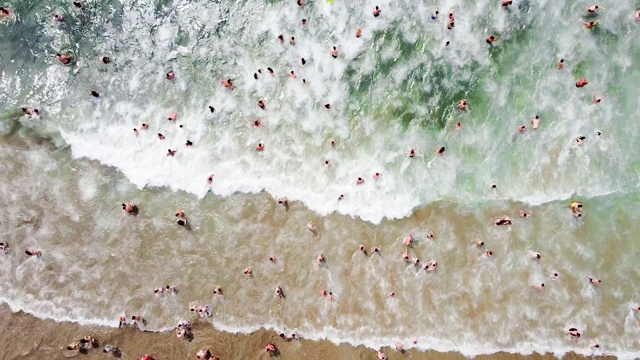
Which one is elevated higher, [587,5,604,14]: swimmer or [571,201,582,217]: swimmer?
[587,5,604,14]: swimmer

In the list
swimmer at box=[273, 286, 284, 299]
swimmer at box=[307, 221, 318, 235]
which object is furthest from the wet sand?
swimmer at box=[307, 221, 318, 235]

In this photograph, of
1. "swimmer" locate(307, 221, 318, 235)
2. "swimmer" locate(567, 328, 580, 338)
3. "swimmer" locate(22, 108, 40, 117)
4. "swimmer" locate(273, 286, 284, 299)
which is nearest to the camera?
"swimmer" locate(567, 328, 580, 338)

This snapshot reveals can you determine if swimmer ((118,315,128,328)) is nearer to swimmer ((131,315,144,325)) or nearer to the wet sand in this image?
the wet sand

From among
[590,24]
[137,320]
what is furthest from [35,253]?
[590,24]

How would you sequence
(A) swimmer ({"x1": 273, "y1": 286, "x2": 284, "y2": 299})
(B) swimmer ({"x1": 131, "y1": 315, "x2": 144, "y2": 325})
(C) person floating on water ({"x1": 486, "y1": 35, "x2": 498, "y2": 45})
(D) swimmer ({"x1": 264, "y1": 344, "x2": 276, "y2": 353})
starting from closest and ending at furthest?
(D) swimmer ({"x1": 264, "y1": 344, "x2": 276, "y2": 353}) < (A) swimmer ({"x1": 273, "y1": 286, "x2": 284, "y2": 299}) < (B) swimmer ({"x1": 131, "y1": 315, "x2": 144, "y2": 325}) < (C) person floating on water ({"x1": 486, "y1": 35, "x2": 498, "y2": 45})

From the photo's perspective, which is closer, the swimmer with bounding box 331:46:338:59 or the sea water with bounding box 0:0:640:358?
the sea water with bounding box 0:0:640:358

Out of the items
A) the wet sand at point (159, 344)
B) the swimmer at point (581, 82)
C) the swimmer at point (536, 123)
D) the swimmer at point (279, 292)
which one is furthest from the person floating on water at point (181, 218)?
the swimmer at point (581, 82)

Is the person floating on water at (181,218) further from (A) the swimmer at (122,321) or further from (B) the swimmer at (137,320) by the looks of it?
(A) the swimmer at (122,321)
